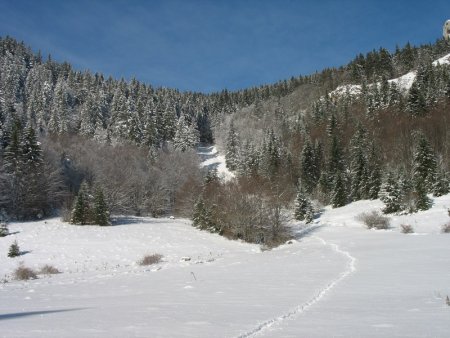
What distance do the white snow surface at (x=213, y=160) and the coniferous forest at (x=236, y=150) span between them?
3.26m

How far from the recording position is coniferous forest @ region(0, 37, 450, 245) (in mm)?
47438

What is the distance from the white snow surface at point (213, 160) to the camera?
103600mm

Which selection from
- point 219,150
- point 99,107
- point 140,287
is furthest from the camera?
point 219,150

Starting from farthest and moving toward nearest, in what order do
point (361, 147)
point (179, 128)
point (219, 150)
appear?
point (219, 150)
point (179, 128)
point (361, 147)

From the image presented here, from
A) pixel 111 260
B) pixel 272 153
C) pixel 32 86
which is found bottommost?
pixel 111 260

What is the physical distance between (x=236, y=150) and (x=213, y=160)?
49.4ft

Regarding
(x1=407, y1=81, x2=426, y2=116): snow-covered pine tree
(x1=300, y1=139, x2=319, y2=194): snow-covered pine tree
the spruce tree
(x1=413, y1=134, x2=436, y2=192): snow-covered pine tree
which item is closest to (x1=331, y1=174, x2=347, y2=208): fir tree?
(x1=413, y1=134, x2=436, y2=192): snow-covered pine tree

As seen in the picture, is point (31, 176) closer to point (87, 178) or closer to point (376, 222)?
point (87, 178)

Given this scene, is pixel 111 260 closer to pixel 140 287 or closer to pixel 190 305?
pixel 140 287

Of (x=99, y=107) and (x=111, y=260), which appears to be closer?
(x=111, y=260)

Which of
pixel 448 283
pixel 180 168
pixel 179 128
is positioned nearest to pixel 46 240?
pixel 448 283

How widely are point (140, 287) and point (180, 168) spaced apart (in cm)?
6498

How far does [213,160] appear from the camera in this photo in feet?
387

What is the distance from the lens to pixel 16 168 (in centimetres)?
4984
